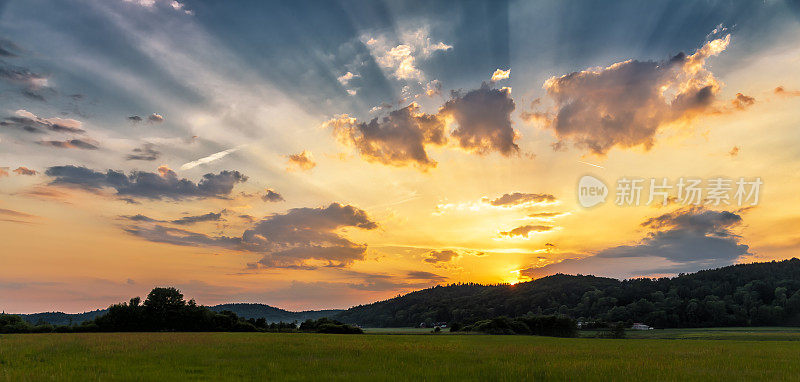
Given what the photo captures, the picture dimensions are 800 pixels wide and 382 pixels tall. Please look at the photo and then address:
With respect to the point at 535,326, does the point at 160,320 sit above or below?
above

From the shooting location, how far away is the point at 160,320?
92625mm

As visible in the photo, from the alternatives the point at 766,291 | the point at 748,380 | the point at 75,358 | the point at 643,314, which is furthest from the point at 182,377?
the point at 766,291

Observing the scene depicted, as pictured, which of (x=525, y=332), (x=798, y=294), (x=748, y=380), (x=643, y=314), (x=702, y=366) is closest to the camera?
(x=748, y=380)

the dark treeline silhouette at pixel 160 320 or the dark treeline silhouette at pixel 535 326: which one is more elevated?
the dark treeline silhouette at pixel 160 320

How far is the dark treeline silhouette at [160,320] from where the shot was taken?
82.4 metres

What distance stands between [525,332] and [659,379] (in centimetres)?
9781

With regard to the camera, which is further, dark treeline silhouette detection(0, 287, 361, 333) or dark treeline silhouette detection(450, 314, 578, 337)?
dark treeline silhouette detection(450, 314, 578, 337)

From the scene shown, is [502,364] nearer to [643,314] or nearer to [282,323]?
[282,323]

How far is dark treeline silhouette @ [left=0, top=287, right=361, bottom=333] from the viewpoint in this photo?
3246 inches

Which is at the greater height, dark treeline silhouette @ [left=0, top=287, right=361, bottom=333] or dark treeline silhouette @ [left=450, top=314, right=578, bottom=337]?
dark treeline silhouette @ [left=0, top=287, right=361, bottom=333]

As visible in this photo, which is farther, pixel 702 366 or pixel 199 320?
pixel 199 320

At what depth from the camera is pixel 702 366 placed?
28.4 meters

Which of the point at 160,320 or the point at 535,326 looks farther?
the point at 535,326

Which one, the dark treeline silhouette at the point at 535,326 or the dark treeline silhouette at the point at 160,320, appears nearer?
the dark treeline silhouette at the point at 160,320
